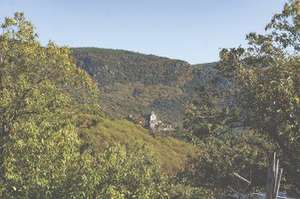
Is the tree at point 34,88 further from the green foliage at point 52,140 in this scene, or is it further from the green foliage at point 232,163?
the green foliage at point 232,163

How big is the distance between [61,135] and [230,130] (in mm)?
9140

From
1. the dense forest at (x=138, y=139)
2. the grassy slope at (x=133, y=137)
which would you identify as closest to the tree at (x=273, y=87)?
the dense forest at (x=138, y=139)

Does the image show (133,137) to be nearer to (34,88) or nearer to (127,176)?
(34,88)

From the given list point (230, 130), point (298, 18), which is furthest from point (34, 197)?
point (298, 18)

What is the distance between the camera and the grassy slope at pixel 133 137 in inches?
4555

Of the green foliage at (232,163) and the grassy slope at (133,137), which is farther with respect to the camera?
the grassy slope at (133,137)

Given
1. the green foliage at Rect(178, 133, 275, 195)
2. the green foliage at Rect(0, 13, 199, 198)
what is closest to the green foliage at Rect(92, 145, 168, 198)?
the green foliage at Rect(0, 13, 199, 198)

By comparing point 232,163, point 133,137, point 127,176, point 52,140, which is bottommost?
point 133,137

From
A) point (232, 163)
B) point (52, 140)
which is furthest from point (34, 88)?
point (232, 163)

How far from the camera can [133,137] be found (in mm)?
117250

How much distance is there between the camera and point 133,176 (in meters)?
25.6

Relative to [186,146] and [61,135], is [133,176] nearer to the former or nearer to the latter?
[61,135]

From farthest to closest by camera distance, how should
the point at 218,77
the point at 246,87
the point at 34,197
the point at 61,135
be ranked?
the point at 218,77 → the point at 246,87 → the point at 61,135 → the point at 34,197

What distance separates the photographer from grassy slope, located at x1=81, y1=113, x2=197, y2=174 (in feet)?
380
